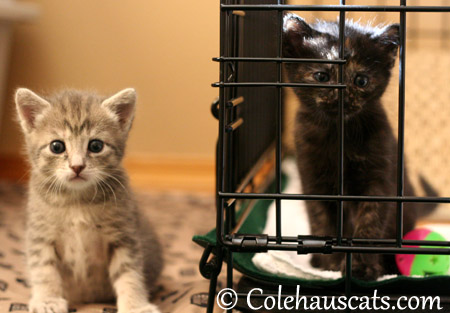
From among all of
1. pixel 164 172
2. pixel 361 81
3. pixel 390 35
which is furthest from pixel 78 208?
pixel 164 172

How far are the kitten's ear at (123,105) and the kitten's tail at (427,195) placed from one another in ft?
3.14

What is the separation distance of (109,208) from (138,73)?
1982 mm

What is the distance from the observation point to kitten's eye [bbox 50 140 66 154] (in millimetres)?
1480

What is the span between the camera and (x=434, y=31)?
2.56 metres

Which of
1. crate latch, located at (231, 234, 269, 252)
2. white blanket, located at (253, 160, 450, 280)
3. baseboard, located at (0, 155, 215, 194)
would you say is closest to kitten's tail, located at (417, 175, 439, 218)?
white blanket, located at (253, 160, 450, 280)

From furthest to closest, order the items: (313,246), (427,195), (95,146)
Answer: (427,195) < (95,146) < (313,246)

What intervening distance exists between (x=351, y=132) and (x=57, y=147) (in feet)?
2.52

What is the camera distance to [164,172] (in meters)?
3.43

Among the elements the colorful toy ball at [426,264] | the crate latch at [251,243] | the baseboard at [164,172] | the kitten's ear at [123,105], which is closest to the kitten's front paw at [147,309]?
the crate latch at [251,243]

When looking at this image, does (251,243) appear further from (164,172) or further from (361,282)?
(164,172)

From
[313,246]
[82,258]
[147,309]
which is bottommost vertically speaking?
[147,309]

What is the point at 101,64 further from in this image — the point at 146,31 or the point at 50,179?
the point at 50,179

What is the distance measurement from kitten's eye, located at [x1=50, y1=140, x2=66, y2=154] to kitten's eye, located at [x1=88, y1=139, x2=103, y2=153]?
0.22 feet

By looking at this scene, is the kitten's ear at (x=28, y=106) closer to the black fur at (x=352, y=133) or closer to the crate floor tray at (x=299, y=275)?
the crate floor tray at (x=299, y=275)
